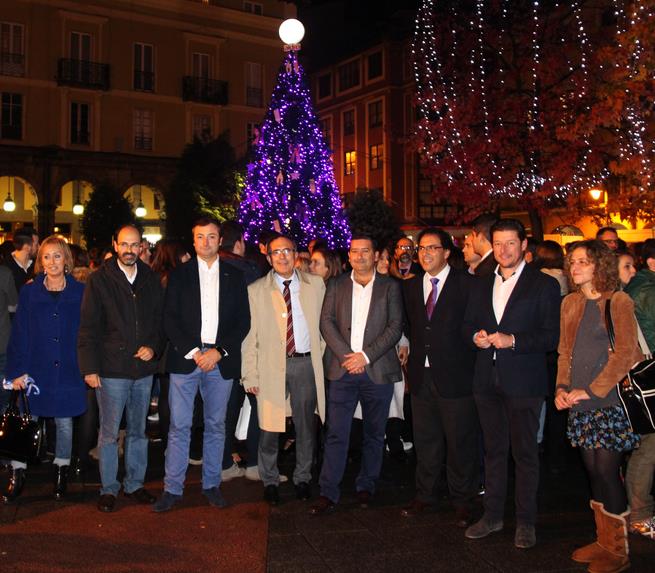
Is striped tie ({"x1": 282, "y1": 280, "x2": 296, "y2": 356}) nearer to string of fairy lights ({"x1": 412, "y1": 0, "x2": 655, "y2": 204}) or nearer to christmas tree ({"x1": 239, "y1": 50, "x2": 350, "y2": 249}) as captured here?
christmas tree ({"x1": 239, "y1": 50, "x2": 350, "y2": 249})

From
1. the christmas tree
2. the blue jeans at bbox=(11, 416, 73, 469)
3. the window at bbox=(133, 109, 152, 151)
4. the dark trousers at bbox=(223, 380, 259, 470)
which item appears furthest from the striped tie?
the window at bbox=(133, 109, 152, 151)

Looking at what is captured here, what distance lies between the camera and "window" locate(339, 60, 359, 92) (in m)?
45.0

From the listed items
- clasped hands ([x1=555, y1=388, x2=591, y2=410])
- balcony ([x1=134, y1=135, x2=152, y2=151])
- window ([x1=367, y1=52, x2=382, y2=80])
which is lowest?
clasped hands ([x1=555, y1=388, x2=591, y2=410])

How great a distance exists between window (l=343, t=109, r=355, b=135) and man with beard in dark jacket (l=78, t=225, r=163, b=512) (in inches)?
1585

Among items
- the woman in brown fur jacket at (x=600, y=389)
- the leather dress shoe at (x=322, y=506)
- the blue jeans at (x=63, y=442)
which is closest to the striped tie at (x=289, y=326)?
the leather dress shoe at (x=322, y=506)

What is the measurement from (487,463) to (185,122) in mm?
30644

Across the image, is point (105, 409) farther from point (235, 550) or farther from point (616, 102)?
point (616, 102)

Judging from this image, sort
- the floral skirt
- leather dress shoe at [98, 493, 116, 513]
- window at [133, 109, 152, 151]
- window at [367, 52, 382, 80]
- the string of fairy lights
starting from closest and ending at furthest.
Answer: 1. the floral skirt
2. leather dress shoe at [98, 493, 116, 513]
3. the string of fairy lights
4. window at [133, 109, 152, 151]
5. window at [367, 52, 382, 80]

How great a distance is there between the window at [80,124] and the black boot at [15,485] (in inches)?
1067

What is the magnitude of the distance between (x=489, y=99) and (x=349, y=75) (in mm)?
26581

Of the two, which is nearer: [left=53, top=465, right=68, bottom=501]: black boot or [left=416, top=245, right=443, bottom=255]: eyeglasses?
[left=416, top=245, right=443, bottom=255]: eyeglasses

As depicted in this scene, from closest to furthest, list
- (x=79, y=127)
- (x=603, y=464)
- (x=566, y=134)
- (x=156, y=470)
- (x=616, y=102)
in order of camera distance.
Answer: (x=603, y=464) → (x=156, y=470) → (x=616, y=102) → (x=566, y=134) → (x=79, y=127)

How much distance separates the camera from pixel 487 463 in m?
5.71

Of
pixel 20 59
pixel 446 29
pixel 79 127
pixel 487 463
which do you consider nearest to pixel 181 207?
pixel 79 127
